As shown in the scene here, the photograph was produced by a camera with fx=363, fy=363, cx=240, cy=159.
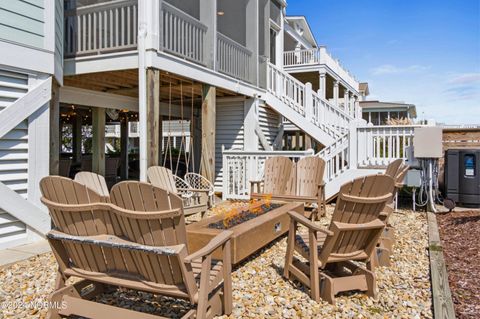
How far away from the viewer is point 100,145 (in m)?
10.5

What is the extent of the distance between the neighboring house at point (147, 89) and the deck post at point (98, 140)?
0.03m

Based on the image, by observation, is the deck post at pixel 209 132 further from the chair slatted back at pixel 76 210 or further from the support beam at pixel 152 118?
the chair slatted back at pixel 76 210

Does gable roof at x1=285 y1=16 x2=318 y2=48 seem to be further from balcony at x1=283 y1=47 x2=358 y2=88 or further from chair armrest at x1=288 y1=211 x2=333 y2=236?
chair armrest at x1=288 y1=211 x2=333 y2=236

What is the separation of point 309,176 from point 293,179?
325 millimetres

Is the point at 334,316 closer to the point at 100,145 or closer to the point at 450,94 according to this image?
the point at 100,145

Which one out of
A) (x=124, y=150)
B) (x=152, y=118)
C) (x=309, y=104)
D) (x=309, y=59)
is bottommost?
(x=124, y=150)

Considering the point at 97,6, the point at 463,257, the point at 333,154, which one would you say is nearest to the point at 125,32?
the point at 97,6

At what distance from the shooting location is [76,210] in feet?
7.64

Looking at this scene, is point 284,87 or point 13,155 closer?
point 13,155

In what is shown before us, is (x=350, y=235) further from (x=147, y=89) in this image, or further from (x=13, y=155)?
(x=147, y=89)

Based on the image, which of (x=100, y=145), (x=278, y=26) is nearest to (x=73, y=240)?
(x=100, y=145)

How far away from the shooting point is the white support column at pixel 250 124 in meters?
10.3

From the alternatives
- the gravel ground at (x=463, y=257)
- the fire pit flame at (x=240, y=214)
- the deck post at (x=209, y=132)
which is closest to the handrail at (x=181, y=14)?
the deck post at (x=209, y=132)

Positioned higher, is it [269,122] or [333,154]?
[269,122]
